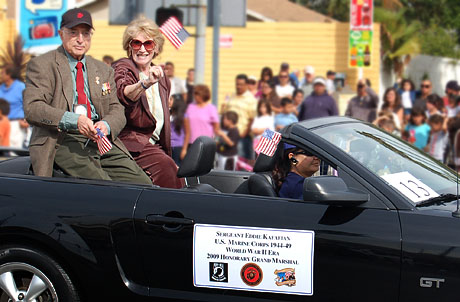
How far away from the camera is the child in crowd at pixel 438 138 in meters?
11.2

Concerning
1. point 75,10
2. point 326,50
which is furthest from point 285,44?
point 75,10

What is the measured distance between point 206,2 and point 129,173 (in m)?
7.67

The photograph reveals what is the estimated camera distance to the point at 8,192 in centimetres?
477

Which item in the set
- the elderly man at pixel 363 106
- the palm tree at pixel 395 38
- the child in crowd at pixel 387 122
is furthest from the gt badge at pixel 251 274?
the palm tree at pixel 395 38

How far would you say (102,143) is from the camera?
17.0ft

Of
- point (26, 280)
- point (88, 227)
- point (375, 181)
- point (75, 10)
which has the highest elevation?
point (75, 10)

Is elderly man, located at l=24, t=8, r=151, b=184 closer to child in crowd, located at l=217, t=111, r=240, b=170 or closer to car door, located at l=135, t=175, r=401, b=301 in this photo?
car door, located at l=135, t=175, r=401, b=301

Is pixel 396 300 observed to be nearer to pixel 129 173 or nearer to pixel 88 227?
pixel 88 227

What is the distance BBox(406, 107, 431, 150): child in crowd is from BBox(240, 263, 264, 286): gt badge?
24.8 ft

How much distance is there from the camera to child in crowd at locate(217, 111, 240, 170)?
12.1m

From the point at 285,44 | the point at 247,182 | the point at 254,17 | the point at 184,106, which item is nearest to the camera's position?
the point at 247,182

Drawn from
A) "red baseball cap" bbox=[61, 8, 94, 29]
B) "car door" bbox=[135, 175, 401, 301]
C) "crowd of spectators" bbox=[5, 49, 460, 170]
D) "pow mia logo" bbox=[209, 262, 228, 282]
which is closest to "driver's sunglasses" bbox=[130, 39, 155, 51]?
"red baseball cap" bbox=[61, 8, 94, 29]

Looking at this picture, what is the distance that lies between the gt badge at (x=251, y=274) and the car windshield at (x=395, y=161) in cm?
79

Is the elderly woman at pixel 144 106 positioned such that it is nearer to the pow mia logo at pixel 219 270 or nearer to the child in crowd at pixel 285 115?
the pow mia logo at pixel 219 270
